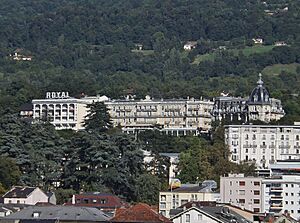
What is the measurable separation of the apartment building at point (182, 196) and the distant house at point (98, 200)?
8.21 feet

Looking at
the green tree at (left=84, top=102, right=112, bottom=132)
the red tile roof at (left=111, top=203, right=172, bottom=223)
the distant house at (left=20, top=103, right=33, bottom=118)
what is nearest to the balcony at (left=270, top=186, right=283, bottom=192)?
the red tile roof at (left=111, top=203, right=172, bottom=223)

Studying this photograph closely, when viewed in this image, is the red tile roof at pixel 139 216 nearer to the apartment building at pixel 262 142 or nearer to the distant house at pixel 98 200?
the distant house at pixel 98 200

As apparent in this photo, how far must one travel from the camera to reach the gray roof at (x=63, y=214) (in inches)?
3000

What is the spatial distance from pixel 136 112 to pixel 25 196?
48784mm

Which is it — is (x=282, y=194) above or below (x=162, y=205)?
above

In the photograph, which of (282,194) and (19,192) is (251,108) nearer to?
(282,194)

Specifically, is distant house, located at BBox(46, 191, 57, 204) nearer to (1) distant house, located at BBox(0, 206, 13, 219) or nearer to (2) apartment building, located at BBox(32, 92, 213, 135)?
(1) distant house, located at BBox(0, 206, 13, 219)

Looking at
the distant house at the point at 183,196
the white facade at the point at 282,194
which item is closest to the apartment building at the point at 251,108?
the white facade at the point at 282,194

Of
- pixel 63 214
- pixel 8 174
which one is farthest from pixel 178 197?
pixel 63 214

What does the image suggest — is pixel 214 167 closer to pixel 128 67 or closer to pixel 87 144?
pixel 87 144

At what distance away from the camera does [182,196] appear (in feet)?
304

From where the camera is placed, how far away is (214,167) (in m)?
108

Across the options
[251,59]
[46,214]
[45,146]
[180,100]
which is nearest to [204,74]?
[251,59]

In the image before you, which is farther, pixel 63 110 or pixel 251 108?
pixel 63 110
